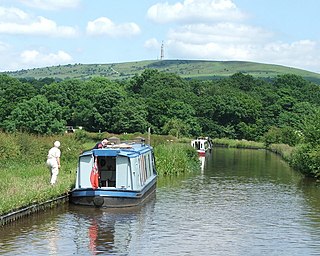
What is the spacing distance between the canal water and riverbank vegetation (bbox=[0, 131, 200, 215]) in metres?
0.64

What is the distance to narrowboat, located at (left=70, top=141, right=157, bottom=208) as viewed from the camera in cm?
2244

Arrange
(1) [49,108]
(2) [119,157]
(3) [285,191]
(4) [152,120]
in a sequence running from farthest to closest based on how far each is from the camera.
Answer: (4) [152,120] → (1) [49,108] → (3) [285,191] → (2) [119,157]

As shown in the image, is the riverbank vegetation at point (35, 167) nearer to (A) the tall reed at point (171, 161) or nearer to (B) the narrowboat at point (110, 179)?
(A) the tall reed at point (171, 161)

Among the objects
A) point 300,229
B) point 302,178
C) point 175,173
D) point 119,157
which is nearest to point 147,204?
point 119,157

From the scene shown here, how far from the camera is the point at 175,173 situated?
127 feet

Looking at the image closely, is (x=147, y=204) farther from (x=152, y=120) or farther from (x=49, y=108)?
(x=152, y=120)

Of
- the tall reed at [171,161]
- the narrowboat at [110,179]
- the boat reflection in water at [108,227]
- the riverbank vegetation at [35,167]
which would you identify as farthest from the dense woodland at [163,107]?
the boat reflection in water at [108,227]

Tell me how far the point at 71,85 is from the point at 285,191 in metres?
70.1

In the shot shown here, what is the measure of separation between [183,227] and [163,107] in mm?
74238

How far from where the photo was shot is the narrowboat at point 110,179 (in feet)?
73.6

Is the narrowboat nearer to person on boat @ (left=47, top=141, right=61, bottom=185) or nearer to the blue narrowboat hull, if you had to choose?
the blue narrowboat hull

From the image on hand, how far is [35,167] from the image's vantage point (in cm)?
2762

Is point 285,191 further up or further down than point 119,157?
further down

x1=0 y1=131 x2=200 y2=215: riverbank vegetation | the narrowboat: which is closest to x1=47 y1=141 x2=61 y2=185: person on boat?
x1=0 y1=131 x2=200 y2=215: riverbank vegetation
